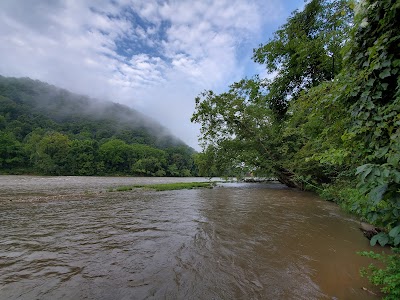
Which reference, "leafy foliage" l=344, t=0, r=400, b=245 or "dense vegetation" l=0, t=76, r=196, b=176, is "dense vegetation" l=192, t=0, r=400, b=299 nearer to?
"leafy foliage" l=344, t=0, r=400, b=245

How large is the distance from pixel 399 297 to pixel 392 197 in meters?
1.94

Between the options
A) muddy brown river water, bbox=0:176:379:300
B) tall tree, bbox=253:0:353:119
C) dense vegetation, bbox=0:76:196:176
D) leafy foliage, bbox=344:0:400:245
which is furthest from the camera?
dense vegetation, bbox=0:76:196:176

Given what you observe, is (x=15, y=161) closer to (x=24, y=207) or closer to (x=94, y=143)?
(x=94, y=143)

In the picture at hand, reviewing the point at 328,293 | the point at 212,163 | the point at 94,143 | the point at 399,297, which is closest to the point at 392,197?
the point at 399,297

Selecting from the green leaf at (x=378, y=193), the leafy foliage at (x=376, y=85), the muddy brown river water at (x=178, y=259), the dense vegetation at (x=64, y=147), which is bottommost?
the muddy brown river water at (x=178, y=259)

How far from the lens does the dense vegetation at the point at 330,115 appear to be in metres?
2.23

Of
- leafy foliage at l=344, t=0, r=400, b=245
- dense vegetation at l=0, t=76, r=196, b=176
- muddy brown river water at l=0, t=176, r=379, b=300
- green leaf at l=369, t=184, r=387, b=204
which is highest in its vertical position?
dense vegetation at l=0, t=76, r=196, b=176

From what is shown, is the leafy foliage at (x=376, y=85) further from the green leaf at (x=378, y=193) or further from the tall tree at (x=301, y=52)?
the tall tree at (x=301, y=52)

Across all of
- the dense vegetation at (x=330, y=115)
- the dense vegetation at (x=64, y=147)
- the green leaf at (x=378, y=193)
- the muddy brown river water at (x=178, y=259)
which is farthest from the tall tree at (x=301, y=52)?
the dense vegetation at (x=64, y=147)

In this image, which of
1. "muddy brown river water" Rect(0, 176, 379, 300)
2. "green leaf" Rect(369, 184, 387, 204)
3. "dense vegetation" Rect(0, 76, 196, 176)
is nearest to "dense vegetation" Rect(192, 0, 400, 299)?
"green leaf" Rect(369, 184, 387, 204)

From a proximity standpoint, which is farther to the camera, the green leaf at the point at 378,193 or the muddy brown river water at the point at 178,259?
the muddy brown river water at the point at 178,259

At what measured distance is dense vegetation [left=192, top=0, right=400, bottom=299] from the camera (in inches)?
87.7

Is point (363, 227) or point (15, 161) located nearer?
point (363, 227)

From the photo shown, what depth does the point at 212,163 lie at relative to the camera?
25.2 meters
